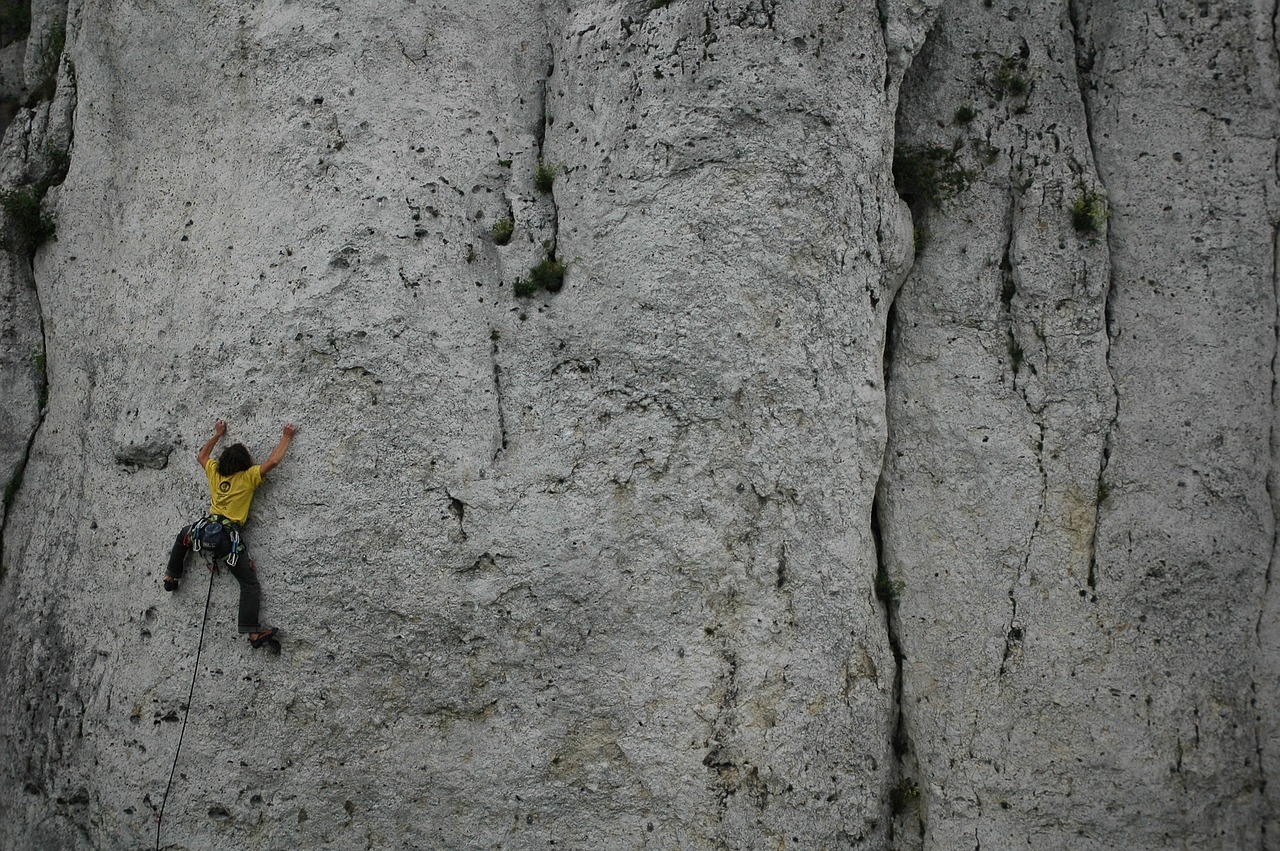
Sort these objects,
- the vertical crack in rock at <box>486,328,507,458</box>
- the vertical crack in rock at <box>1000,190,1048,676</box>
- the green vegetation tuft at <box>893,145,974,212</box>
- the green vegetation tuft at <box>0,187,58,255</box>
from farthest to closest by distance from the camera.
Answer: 1. the green vegetation tuft at <box>0,187,58,255</box>
2. the green vegetation tuft at <box>893,145,974,212</box>
3. the vertical crack in rock at <box>1000,190,1048,676</box>
4. the vertical crack in rock at <box>486,328,507,458</box>

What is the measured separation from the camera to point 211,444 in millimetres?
7496

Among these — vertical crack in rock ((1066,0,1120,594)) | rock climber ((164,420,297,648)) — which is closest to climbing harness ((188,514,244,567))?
rock climber ((164,420,297,648))

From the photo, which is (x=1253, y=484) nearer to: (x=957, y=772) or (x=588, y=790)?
(x=957, y=772)

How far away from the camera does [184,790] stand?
7.15 meters

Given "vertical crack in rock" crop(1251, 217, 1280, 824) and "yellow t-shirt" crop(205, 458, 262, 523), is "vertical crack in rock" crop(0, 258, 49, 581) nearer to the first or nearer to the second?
"yellow t-shirt" crop(205, 458, 262, 523)

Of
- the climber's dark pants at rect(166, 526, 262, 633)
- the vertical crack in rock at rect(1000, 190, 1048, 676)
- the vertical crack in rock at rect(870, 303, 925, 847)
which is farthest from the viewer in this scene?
the vertical crack in rock at rect(1000, 190, 1048, 676)

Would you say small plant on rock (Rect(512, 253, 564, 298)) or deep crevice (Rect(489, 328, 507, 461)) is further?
small plant on rock (Rect(512, 253, 564, 298))

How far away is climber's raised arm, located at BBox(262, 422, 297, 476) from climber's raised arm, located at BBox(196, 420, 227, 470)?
51cm

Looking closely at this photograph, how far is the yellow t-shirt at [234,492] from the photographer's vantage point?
7.24 metres

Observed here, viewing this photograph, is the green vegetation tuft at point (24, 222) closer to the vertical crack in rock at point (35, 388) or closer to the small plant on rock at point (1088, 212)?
the vertical crack in rock at point (35, 388)

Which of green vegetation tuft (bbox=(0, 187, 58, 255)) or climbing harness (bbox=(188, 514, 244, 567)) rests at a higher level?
green vegetation tuft (bbox=(0, 187, 58, 255))

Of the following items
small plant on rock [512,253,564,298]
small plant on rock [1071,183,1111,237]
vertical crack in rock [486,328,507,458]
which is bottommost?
vertical crack in rock [486,328,507,458]

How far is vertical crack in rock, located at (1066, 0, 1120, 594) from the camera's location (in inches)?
315

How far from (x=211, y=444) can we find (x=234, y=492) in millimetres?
579
